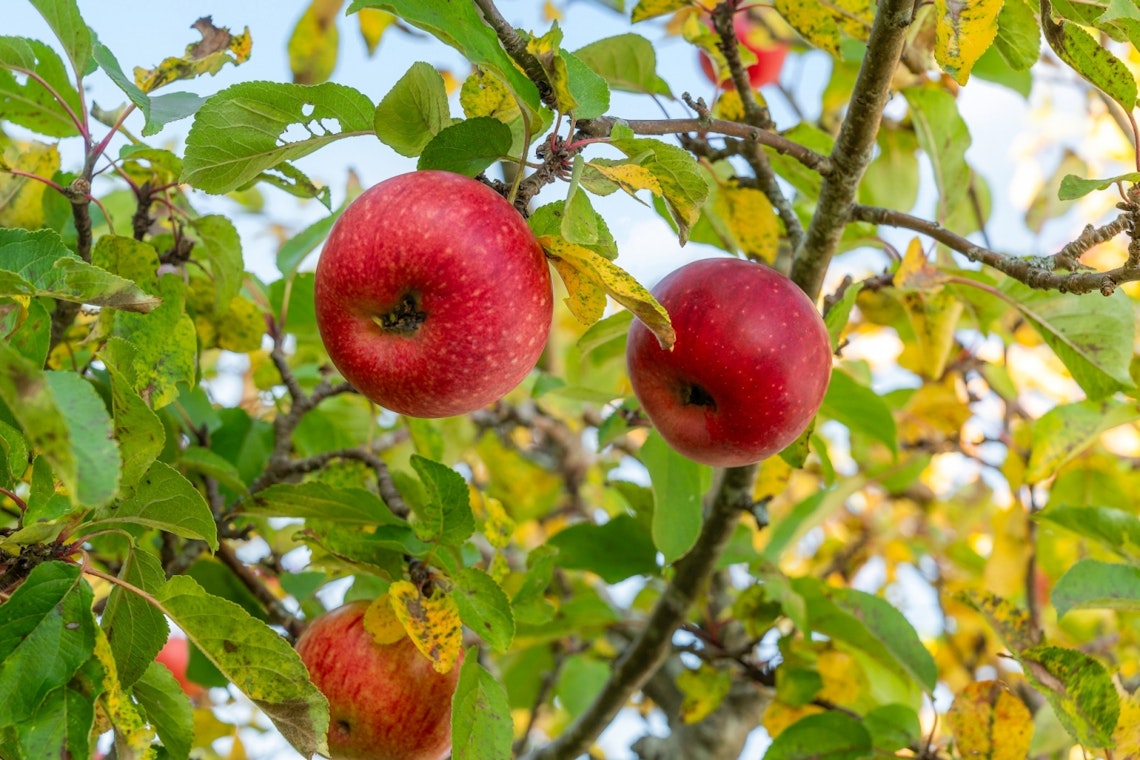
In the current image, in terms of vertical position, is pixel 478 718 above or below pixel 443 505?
below

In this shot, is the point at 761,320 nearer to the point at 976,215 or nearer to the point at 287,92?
the point at 287,92

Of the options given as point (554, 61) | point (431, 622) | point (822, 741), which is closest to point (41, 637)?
point (431, 622)

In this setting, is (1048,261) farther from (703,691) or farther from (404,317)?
(703,691)

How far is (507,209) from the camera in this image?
1095 mm

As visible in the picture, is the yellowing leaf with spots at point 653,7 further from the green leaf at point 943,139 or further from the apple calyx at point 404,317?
the apple calyx at point 404,317

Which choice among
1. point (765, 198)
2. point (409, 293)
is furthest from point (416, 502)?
point (765, 198)

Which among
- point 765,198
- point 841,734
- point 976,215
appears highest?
point 765,198

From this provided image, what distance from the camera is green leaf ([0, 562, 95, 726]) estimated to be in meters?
0.95

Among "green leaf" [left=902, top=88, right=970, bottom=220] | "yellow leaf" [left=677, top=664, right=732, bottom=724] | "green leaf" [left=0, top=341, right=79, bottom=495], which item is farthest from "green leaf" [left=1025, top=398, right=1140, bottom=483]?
"green leaf" [left=0, top=341, right=79, bottom=495]

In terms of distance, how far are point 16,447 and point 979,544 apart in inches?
118

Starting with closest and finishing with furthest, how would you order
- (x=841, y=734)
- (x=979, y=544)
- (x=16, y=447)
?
(x=16, y=447), (x=841, y=734), (x=979, y=544)

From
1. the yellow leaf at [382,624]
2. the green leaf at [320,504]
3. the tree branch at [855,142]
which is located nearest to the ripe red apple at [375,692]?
the yellow leaf at [382,624]

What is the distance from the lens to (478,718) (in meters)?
1.24

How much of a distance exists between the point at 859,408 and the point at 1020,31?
630 millimetres
